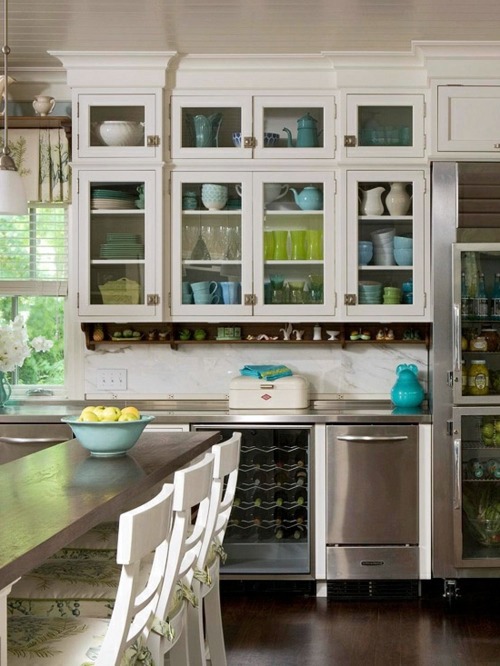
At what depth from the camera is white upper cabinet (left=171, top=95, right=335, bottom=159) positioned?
4875mm

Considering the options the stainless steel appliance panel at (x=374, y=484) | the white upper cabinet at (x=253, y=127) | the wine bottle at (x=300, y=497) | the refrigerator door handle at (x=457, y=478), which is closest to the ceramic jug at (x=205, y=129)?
the white upper cabinet at (x=253, y=127)

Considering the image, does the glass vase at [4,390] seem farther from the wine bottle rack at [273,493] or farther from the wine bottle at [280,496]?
the wine bottle at [280,496]

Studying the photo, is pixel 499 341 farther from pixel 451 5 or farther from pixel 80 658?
pixel 80 658

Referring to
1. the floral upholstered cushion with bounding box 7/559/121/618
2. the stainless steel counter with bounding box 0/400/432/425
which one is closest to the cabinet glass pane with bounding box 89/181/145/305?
the stainless steel counter with bounding box 0/400/432/425

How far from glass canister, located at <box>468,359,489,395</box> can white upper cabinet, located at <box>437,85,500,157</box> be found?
1060 millimetres

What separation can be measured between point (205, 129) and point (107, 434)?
7.55ft

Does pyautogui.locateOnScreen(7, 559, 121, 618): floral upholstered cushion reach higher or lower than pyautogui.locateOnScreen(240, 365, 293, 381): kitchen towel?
lower

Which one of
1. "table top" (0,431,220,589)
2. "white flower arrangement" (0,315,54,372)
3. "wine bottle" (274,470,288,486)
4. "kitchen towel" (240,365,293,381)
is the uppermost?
"white flower arrangement" (0,315,54,372)

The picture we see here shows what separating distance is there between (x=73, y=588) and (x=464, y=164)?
10.2 feet

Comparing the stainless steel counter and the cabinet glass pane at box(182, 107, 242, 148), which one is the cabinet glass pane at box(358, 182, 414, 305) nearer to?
the stainless steel counter

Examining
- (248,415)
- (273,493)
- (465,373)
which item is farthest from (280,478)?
(465,373)

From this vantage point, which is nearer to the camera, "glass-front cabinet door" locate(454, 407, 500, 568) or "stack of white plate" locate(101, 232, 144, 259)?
"glass-front cabinet door" locate(454, 407, 500, 568)

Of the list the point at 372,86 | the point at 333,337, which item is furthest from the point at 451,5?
the point at 333,337

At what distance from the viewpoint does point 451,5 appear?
409cm
